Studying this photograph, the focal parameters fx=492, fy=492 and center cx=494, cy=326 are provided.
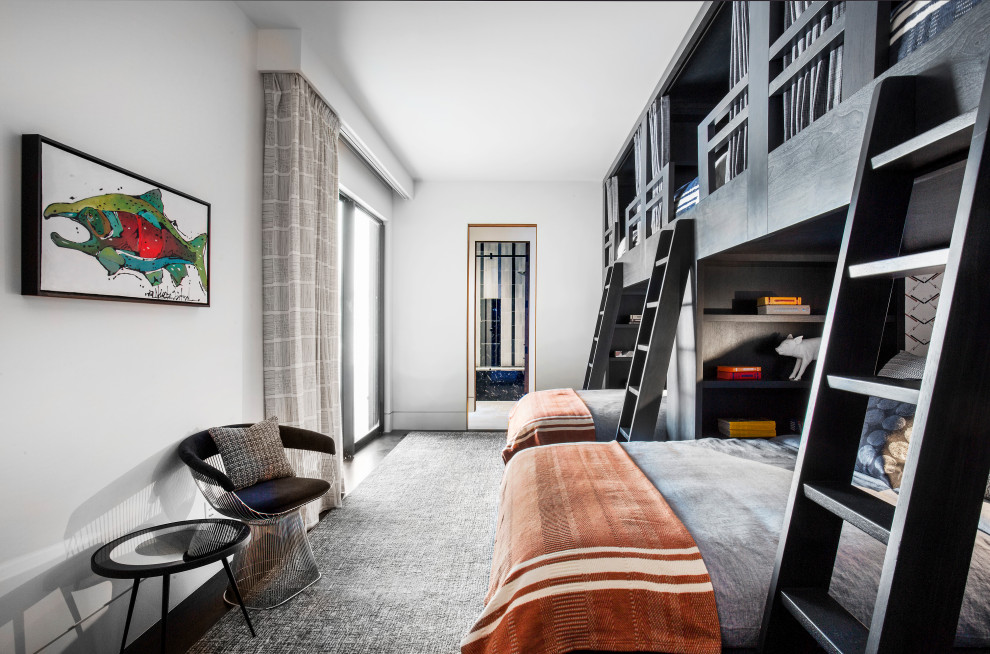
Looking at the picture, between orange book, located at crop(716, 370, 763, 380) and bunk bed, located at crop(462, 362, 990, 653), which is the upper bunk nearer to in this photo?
orange book, located at crop(716, 370, 763, 380)

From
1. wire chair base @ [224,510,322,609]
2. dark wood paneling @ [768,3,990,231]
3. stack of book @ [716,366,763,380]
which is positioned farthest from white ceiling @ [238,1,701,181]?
wire chair base @ [224,510,322,609]

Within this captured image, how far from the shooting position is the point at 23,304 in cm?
123

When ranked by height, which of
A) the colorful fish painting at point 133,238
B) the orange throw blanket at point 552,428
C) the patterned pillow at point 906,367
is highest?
the colorful fish painting at point 133,238

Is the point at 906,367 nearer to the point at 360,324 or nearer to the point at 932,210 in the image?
the point at 932,210

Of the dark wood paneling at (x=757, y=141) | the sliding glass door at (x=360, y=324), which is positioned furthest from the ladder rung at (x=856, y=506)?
the sliding glass door at (x=360, y=324)

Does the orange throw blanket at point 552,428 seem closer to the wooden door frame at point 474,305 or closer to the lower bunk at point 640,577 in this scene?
the lower bunk at point 640,577

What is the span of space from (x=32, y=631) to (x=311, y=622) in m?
0.74

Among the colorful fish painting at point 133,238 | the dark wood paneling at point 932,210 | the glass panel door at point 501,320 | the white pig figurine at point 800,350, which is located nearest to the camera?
the dark wood paneling at point 932,210

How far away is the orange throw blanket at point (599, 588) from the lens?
0.87 meters

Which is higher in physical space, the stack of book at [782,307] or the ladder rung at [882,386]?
the stack of book at [782,307]

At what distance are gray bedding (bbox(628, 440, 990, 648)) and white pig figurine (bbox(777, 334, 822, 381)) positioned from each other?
82cm

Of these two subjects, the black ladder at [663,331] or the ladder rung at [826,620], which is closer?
the ladder rung at [826,620]

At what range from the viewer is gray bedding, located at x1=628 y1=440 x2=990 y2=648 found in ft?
2.81

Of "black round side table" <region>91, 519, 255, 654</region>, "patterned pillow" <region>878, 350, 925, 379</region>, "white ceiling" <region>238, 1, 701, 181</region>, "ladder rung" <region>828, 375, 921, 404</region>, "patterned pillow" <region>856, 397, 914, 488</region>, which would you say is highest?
"white ceiling" <region>238, 1, 701, 181</region>
